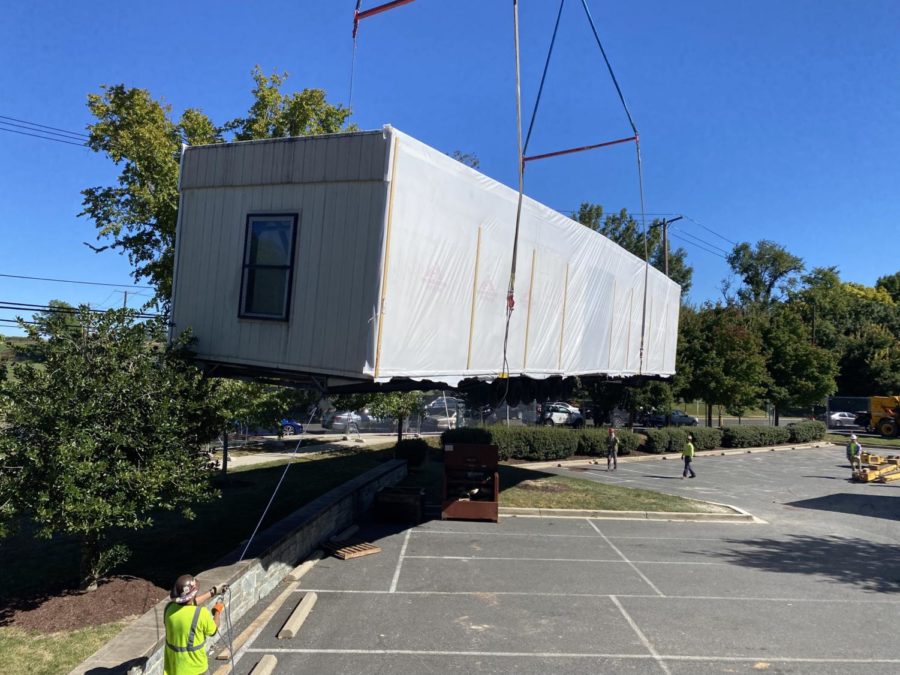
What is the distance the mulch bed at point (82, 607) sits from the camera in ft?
25.2

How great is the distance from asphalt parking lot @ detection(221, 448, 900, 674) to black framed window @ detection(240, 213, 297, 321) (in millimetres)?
4702

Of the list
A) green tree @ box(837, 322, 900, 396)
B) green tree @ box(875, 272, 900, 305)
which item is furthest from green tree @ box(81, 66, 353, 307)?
green tree @ box(875, 272, 900, 305)

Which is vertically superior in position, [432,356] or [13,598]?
[432,356]

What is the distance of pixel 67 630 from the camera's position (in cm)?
754

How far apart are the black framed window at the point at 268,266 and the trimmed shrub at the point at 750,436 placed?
110ft

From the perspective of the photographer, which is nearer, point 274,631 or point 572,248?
point 274,631

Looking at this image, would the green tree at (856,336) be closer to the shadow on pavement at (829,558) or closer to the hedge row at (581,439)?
the hedge row at (581,439)

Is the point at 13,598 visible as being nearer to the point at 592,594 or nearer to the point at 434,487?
the point at 592,594

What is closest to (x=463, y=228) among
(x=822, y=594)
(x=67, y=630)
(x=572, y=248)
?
(x=572, y=248)

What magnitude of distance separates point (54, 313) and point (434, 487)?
Result: 501 inches

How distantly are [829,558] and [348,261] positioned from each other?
12005 mm

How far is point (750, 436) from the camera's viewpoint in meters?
37.7

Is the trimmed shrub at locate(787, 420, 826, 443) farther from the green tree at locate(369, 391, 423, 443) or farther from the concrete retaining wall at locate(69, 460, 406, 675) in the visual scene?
the concrete retaining wall at locate(69, 460, 406, 675)

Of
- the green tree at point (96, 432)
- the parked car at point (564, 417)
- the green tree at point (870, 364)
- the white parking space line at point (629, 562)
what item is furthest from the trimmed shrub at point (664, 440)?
the green tree at point (870, 364)
